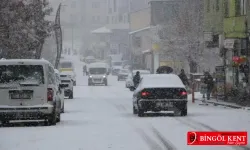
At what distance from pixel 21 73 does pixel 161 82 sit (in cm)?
703

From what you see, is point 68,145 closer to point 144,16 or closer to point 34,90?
point 34,90

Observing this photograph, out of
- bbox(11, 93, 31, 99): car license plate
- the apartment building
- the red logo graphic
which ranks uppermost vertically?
the apartment building

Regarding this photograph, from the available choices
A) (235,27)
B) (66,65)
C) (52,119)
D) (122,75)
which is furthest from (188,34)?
(52,119)

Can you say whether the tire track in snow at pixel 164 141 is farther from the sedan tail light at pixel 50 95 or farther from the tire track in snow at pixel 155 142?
the sedan tail light at pixel 50 95

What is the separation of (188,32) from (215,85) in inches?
1342

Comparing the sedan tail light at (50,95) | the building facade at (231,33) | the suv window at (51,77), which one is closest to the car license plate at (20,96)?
the sedan tail light at (50,95)

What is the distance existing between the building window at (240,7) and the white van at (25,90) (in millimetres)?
24367

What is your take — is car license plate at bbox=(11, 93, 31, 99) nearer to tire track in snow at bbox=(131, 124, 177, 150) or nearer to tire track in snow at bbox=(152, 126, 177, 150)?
tire track in snow at bbox=(131, 124, 177, 150)

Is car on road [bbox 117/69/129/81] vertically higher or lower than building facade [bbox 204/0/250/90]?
lower

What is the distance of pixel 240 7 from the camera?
1895 inches

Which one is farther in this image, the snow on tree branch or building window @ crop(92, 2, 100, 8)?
building window @ crop(92, 2, 100, 8)

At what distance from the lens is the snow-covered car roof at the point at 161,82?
97.3 feet

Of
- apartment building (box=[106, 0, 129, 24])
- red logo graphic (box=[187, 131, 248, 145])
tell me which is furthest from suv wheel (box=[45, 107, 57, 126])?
apartment building (box=[106, 0, 129, 24])

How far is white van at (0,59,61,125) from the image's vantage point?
24.2m
